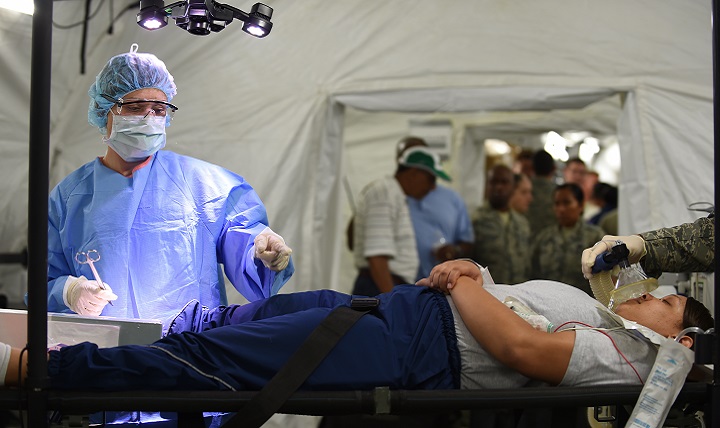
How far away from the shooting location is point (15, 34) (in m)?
2.93

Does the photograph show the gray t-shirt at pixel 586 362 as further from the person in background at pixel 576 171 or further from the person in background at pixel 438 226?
the person in background at pixel 576 171

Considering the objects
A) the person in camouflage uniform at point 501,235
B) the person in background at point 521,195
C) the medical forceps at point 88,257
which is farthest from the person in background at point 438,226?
the medical forceps at point 88,257

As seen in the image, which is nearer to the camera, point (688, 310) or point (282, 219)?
point (688, 310)

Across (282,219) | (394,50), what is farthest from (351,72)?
(282,219)

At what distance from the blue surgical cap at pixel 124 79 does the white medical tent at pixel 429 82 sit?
594mm

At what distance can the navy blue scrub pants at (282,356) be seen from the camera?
193cm

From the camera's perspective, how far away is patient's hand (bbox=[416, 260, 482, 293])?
2.29m

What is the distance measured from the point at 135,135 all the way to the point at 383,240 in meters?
2.49

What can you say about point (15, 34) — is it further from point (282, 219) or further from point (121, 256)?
point (282, 219)

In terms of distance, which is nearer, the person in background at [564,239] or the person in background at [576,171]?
the person in background at [564,239]

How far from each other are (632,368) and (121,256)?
1.42 meters

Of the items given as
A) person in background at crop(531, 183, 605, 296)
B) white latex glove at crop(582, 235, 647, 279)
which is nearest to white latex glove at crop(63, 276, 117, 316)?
white latex glove at crop(582, 235, 647, 279)

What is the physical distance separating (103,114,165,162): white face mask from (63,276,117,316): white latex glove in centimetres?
39

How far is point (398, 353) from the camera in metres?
2.13
